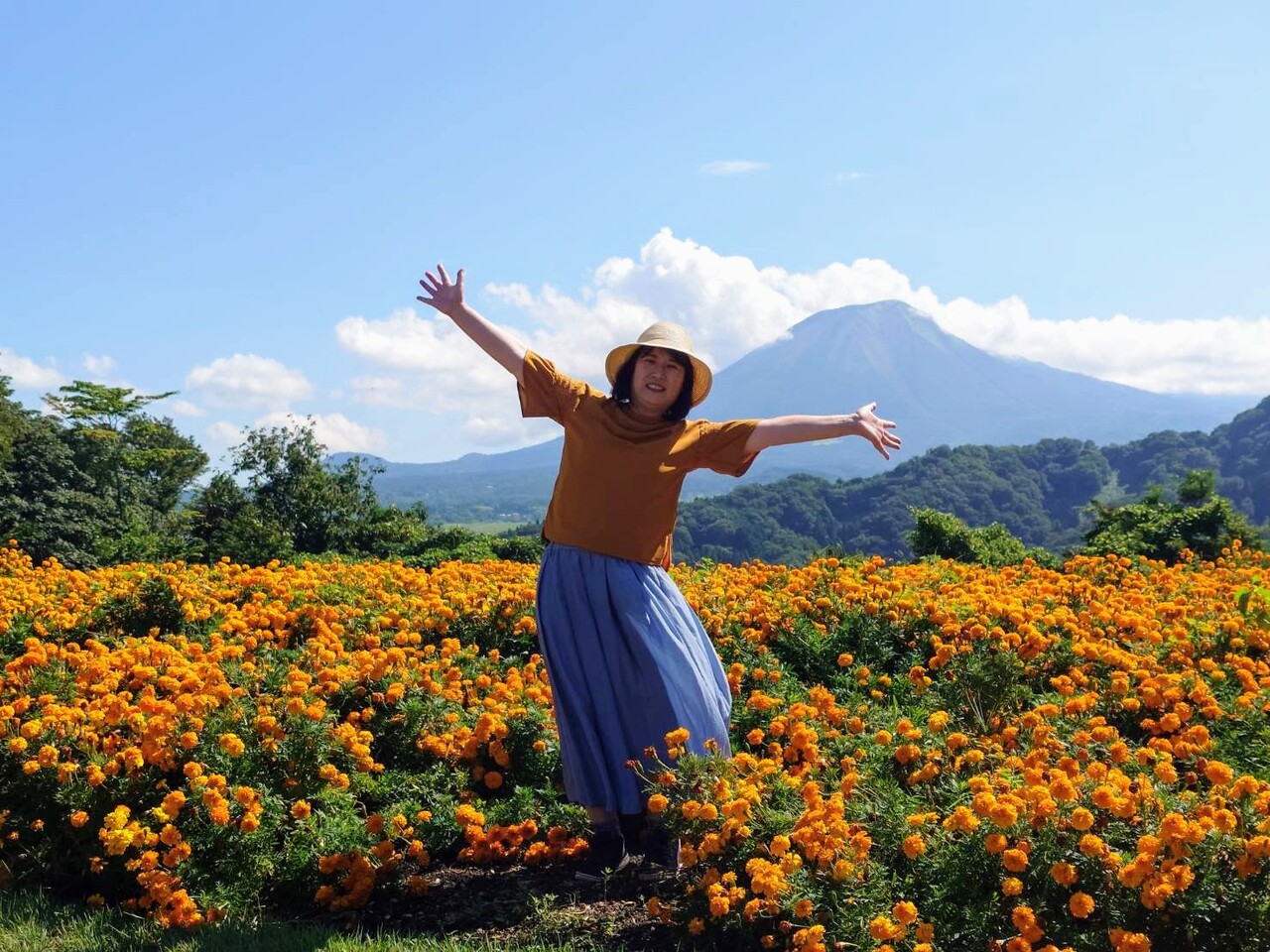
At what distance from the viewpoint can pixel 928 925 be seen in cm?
254

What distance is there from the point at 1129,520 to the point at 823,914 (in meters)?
9.79

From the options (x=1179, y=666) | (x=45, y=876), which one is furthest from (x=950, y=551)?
(x=45, y=876)

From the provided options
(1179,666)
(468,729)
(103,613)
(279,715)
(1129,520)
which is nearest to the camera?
(279,715)

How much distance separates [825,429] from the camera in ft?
11.7

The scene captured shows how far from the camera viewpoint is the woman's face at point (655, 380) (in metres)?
3.57

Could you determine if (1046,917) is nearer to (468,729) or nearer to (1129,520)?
(468,729)

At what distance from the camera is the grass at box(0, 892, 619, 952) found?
3.03 metres

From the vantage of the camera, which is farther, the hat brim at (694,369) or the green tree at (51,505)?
the green tree at (51,505)

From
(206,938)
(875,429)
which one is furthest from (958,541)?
(206,938)

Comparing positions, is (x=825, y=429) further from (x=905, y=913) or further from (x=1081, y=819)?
(x=905, y=913)

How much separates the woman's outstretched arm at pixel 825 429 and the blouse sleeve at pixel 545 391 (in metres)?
0.66

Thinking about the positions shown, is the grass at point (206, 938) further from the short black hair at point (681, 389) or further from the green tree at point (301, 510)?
the green tree at point (301, 510)

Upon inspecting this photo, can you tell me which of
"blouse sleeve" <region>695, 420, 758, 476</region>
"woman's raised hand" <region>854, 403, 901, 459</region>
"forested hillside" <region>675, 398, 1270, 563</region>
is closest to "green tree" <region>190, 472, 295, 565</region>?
"blouse sleeve" <region>695, 420, 758, 476</region>

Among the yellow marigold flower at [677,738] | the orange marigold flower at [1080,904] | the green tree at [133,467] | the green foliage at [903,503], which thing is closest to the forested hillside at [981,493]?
the green foliage at [903,503]
